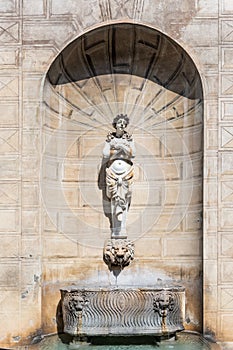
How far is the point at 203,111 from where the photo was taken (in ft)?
29.5

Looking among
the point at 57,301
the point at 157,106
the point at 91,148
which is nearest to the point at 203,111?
the point at 157,106

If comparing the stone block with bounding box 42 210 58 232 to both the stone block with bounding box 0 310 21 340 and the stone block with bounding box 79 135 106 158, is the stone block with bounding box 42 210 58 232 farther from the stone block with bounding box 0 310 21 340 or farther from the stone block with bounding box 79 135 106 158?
the stone block with bounding box 0 310 21 340

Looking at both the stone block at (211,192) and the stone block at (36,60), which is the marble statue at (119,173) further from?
the stone block at (36,60)

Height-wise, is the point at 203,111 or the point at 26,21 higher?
the point at 26,21

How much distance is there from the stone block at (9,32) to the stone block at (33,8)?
0.67ft

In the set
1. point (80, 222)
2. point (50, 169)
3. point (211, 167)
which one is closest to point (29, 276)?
point (80, 222)

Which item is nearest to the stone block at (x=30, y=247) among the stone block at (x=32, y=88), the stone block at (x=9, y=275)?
the stone block at (x=9, y=275)

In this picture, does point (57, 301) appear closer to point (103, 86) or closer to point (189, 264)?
point (189, 264)

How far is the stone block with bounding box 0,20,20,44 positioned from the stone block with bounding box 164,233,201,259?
118 inches

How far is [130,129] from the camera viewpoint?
9695mm

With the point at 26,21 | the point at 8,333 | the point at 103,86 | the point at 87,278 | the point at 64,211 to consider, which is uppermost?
the point at 26,21

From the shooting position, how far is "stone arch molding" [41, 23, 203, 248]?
30.7ft

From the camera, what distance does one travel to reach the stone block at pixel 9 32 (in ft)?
29.5

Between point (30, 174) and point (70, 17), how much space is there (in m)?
1.87
